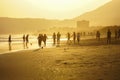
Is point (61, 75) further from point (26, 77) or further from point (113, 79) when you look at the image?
point (113, 79)

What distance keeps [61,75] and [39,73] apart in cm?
174

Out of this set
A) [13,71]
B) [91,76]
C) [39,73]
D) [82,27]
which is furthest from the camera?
[82,27]

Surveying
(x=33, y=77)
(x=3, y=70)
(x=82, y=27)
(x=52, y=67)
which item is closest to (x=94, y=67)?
(x=52, y=67)

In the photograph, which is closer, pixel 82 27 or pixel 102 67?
pixel 102 67

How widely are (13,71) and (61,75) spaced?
384 centimetres

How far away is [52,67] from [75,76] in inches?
157

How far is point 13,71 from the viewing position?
61.8ft

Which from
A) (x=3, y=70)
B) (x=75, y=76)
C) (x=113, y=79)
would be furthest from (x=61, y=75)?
(x=3, y=70)

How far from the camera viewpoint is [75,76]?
1616cm

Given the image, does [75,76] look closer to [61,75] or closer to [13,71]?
[61,75]

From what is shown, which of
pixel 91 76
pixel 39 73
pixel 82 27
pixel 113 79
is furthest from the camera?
pixel 82 27

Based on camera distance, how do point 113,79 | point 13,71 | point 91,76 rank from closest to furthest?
1. point 113,79
2. point 91,76
3. point 13,71

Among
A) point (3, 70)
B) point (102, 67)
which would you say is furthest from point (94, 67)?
point (3, 70)

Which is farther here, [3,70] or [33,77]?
[3,70]
